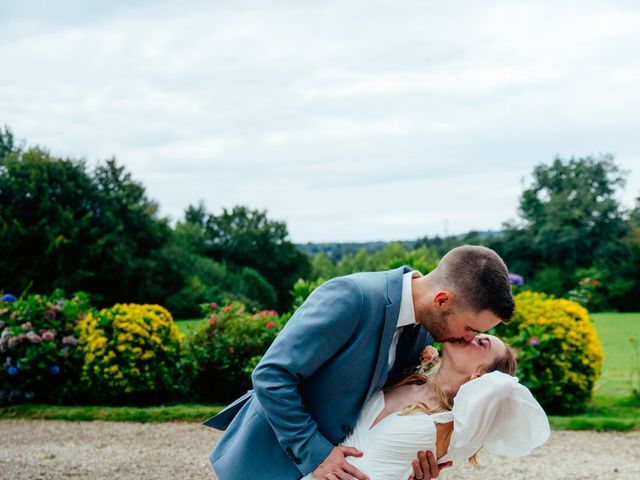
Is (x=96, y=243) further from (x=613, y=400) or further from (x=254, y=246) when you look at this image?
(x=613, y=400)

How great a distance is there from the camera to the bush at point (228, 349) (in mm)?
9195

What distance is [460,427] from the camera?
2598 mm

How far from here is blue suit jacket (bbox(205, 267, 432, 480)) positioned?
2494 millimetres

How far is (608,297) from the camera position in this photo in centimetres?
3122

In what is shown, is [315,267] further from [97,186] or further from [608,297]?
[608,297]

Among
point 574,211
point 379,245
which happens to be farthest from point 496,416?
point 379,245

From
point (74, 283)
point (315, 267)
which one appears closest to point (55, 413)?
point (74, 283)

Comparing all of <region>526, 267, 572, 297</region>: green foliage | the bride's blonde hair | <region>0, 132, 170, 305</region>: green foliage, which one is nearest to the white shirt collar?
the bride's blonde hair

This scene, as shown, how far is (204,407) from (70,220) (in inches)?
968

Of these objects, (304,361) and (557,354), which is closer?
(304,361)

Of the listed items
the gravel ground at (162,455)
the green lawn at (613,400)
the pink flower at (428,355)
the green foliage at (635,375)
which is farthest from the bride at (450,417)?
the green foliage at (635,375)

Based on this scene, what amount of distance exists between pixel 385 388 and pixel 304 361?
513 mm

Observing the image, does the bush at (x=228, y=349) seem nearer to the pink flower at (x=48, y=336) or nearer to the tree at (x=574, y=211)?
the pink flower at (x=48, y=336)

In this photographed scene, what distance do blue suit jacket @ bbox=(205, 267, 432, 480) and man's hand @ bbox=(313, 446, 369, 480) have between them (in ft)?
0.09
